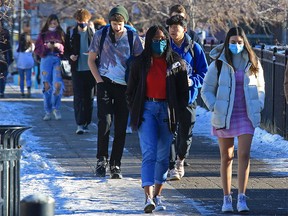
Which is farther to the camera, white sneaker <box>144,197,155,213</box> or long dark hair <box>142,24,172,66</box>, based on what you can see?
long dark hair <box>142,24,172,66</box>

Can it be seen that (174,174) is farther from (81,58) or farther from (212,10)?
(212,10)

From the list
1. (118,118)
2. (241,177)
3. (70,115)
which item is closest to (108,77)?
(118,118)

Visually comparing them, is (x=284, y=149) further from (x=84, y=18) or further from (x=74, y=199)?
(x=74, y=199)

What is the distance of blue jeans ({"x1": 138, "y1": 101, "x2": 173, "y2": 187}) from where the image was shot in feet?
29.6

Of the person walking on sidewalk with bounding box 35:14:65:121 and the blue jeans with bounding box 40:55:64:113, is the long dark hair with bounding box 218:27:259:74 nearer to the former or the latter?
the person walking on sidewalk with bounding box 35:14:65:121

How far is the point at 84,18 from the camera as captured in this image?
48.5 feet

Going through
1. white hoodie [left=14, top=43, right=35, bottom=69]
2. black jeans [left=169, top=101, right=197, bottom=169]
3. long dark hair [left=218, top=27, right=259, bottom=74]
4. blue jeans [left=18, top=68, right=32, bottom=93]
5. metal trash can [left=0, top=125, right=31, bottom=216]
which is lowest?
blue jeans [left=18, top=68, right=32, bottom=93]

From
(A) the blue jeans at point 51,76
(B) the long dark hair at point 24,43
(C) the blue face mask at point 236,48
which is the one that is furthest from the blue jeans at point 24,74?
(C) the blue face mask at point 236,48

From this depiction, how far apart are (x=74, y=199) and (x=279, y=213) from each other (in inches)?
77.7

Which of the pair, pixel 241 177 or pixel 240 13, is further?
pixel 240 13

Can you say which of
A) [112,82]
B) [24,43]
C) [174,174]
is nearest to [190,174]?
[174,174]

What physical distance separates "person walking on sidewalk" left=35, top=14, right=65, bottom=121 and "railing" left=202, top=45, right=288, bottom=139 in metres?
3.46

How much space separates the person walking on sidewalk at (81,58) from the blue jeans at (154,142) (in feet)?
18.6

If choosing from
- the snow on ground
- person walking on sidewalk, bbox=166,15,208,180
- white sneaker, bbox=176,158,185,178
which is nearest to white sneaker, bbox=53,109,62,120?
the snow on ground
